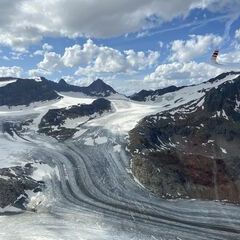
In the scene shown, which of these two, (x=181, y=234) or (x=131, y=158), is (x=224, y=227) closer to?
(x=181, y=234)

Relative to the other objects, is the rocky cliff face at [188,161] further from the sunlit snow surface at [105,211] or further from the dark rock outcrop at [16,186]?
the dark rock outcrop at [16,186]

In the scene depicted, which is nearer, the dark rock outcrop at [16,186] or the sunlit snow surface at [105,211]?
the sunlit snow surface at [105,211]

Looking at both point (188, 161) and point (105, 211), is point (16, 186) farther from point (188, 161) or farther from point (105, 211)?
point (188, 161)

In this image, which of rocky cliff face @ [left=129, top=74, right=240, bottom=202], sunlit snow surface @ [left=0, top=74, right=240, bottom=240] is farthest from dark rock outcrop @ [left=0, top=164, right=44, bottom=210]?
Result: rocky cliff face @ [left=129, top=74, right=240, bottom=202]

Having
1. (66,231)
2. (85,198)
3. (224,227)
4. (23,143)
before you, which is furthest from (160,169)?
(23,143)

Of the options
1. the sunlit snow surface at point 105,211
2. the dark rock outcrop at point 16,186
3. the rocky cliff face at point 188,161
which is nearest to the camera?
the sunlit snow surface at point 105,211

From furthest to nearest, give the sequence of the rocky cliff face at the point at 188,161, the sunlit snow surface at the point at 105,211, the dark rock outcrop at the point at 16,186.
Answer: the rocky cliff face at the point at 188,161 < the dark rock outcrop at the point at 16,186 < the sunlit snow surface at the point at 105,211

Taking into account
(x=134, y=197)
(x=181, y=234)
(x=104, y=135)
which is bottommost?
(x=181, y=234)

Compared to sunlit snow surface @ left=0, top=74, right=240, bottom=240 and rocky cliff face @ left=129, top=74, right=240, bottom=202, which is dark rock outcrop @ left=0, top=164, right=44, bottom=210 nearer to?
sunlit snow surface @ left=0, top=74, right=240, bottom=240

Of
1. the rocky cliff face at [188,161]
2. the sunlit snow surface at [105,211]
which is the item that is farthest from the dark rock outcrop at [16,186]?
the rocky cliff face at [188,161]

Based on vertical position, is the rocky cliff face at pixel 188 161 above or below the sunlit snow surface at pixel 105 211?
above

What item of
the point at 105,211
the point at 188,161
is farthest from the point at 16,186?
the point at 188,161
